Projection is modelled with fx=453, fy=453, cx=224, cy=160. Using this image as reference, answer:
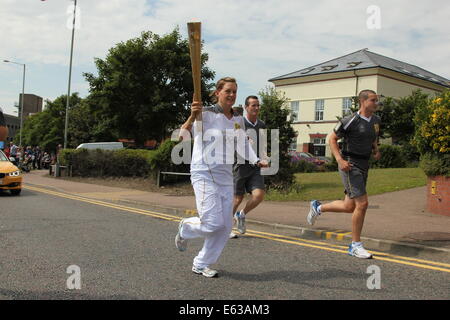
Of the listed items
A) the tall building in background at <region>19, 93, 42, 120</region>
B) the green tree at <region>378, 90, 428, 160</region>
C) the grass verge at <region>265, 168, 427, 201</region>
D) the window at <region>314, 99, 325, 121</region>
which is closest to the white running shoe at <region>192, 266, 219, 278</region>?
the grass verge at <region>265, 168, 427, 201</region>

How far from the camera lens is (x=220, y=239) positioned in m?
4.63

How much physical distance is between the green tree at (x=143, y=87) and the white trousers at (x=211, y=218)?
26.6m

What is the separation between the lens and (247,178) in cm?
704

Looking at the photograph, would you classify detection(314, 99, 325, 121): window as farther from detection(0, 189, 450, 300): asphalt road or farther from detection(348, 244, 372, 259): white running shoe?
detection(348, 244, 372, 259): white running shoe

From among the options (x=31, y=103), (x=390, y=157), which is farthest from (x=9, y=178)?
(x=31, y=103)

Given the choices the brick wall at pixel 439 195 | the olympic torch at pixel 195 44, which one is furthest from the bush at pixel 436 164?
the olympic torch at pixel 195 44

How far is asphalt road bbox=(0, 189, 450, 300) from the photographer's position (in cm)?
412

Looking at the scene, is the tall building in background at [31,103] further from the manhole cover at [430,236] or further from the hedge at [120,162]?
the manhole cover at [430,236]

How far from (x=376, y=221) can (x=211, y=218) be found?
483 centimetres

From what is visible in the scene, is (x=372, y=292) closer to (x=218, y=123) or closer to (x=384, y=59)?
(x=218, y=123)

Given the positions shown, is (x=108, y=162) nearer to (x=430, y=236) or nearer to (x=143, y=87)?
(x=143, y=87)
